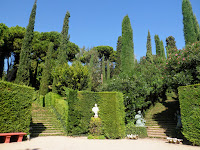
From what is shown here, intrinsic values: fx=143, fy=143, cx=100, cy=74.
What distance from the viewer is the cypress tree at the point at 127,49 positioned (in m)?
18.2

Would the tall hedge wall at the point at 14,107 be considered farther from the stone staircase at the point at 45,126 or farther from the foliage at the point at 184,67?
the foliage at the point at 184,67

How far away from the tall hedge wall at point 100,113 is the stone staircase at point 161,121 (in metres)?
2.91

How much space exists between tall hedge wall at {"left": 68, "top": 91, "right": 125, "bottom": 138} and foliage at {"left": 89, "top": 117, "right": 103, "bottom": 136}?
0.96 ft

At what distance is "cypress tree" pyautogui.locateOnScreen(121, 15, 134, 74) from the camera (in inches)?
718

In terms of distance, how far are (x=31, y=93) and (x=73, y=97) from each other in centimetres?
287

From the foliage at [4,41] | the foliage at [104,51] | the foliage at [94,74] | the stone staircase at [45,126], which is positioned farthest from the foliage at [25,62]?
the foliage at [104,51]

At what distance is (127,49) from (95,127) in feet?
39.3

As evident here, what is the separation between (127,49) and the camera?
61.1 ft

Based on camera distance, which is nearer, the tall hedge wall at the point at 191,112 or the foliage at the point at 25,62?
the tall hedge wall at the point at 191,112

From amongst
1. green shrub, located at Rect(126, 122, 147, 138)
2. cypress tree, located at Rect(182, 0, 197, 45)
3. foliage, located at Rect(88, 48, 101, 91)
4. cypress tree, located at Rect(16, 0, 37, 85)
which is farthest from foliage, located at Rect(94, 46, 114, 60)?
green shrub, located at Rect(126, 122, 147, 138)

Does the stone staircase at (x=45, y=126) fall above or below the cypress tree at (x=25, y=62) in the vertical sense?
below

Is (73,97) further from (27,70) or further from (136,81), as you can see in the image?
(27,70)

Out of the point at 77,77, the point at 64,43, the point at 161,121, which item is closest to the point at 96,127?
the point at 161,121

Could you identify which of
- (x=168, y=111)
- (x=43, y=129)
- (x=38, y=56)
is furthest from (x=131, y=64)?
(x=38, y=56)
